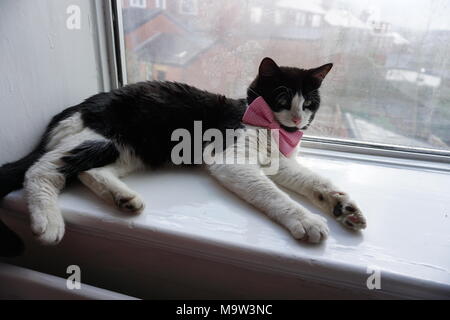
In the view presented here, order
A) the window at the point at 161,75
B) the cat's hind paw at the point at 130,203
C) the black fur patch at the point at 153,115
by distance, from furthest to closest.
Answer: the window at the point at 161,75, the black fur patch at the point at 153,115, the cat's hind paw at the point at 130,203

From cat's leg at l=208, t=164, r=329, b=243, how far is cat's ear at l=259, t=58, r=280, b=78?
11.1 inches

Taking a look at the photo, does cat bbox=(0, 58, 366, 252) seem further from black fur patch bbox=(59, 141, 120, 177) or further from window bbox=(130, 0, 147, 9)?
window bbox=(130, 0, 147, 9)

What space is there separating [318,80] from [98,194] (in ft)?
2.22

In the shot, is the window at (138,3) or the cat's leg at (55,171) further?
the window at (138,3)

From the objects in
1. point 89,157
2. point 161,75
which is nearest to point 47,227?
point 89,157

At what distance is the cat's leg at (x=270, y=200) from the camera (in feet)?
2.10

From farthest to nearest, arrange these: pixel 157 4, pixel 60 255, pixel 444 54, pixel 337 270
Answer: pixel 157 4
pixel 444 54
pixel 60 255
pixel 337 270

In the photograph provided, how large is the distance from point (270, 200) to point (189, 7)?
74 centimetres

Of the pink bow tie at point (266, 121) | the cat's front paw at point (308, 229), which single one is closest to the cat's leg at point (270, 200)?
the cat's front paw at point (308, 229)

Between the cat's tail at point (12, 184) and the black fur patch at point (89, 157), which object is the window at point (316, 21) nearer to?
the black fur patch at point (89, 157)

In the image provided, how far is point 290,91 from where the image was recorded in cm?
92
